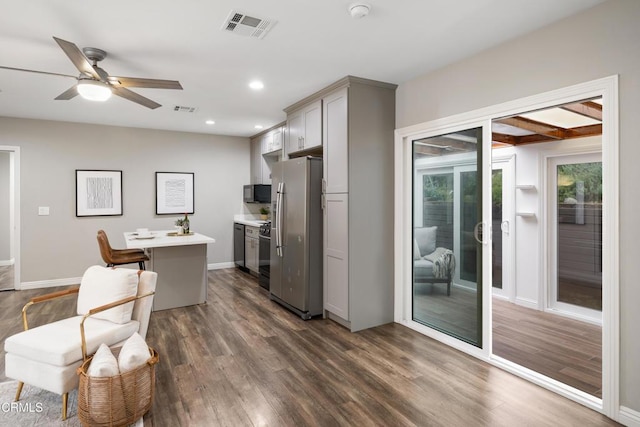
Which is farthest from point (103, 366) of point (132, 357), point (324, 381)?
point (324, 381)

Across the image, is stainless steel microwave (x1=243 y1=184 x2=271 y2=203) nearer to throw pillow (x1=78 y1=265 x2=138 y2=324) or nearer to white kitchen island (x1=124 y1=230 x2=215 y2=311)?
white kitchen island (x1=124 y1=230 x2=215 y2=311)

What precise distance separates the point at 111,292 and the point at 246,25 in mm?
2229

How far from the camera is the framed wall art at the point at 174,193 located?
6359mm

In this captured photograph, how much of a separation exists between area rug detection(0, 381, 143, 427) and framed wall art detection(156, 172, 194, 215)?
4.07 meters

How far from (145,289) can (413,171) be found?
2.80 m

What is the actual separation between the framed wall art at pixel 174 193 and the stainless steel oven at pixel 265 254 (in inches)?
76.6

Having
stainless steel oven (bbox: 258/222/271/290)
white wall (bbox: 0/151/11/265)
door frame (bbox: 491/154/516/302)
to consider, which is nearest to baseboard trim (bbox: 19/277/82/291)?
white wall (bbox: 0/151/11/265)

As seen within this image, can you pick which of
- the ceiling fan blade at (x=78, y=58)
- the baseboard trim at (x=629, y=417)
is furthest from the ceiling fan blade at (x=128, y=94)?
the baseboard trim at (x=629, y=417)

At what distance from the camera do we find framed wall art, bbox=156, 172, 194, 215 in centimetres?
636

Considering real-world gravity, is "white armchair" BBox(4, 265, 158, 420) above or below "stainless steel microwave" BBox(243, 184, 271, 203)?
below

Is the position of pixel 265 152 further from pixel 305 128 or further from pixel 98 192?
pixel 98 192

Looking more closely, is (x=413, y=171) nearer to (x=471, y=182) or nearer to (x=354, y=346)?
(x=471, y=182)

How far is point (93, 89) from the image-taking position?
2834mm

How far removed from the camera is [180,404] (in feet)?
7.88
